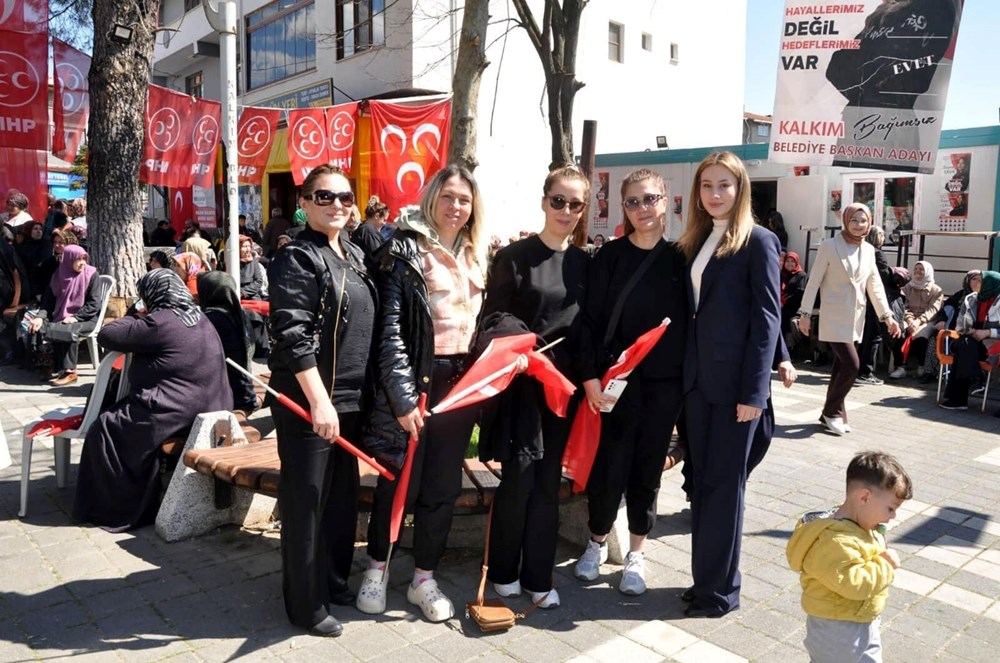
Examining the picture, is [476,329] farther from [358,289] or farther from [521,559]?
[521,559]

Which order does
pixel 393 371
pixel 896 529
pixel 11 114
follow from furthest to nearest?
pixel 11 114 < pixel 896 529 < pixel 393 371

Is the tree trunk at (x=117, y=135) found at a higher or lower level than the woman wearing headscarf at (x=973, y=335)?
higher

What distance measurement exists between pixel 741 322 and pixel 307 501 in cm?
189

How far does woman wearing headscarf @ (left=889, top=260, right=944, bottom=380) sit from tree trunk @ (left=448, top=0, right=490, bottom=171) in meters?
6.13

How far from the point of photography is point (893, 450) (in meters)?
6.39

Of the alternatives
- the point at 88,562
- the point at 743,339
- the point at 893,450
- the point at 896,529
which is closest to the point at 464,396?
the point at 743,339

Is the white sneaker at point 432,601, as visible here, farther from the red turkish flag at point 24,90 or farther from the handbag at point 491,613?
the red turkish flag at point 24,90

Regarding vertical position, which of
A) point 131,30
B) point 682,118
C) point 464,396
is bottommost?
point 464,396

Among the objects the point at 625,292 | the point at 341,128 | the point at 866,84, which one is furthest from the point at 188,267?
the point at 866,84

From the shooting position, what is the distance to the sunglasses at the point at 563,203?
3285 millimetres

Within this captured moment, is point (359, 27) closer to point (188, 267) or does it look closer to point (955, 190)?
point (955, 190)

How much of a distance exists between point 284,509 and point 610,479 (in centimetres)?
142

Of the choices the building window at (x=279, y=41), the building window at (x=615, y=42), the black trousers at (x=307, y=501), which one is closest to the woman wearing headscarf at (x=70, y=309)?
the black trousers at (x=307, y=501)

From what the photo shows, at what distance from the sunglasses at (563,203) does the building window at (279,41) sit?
18439mm
